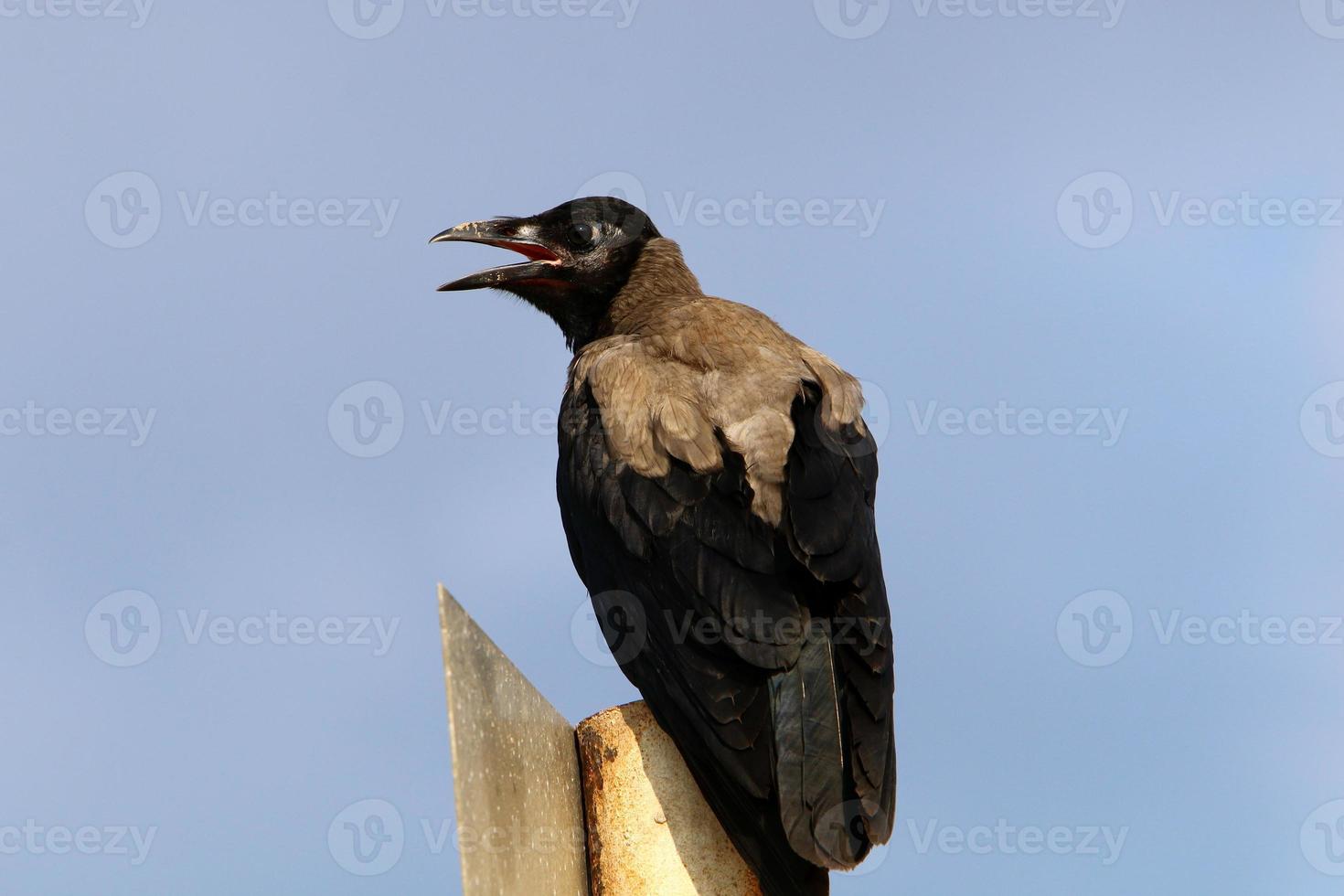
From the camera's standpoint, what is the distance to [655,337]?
530 centimetres

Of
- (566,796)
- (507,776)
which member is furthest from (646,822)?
(507,776)

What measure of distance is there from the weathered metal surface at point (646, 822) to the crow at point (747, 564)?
8cm

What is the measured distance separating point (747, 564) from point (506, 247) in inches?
109

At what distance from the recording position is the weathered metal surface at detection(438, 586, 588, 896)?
108 inches

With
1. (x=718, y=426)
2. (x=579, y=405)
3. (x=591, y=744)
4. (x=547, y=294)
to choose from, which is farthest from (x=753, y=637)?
(x=547, y=294)

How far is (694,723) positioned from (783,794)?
33cm

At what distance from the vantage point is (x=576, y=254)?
6.55m

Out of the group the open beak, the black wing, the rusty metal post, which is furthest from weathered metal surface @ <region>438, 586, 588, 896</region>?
the open beak

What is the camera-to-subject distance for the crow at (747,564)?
379cm

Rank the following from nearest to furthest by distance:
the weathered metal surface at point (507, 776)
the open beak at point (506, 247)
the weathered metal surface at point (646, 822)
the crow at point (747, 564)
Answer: the weathered metal surface at point (507, 776) → the weathered metal surface at point (646, 822) → the crow at point (747, 564) → the open beak at point (506, 247)

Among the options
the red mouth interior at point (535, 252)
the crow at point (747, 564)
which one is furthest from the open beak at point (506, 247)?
the crow at point (747, 564)

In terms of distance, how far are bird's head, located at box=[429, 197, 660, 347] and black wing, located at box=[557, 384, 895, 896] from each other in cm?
173

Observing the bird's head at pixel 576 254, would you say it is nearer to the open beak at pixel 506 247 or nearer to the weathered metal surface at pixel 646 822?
the open beak at pixel 506 247

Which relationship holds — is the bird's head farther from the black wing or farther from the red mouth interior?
the black wing
